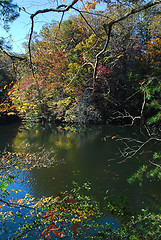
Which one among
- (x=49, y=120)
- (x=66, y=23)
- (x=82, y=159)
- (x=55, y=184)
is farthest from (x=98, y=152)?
(x=66, y=23)

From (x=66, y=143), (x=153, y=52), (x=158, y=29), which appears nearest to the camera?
(x=66, y=143)

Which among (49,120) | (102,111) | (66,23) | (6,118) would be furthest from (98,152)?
(6,118)

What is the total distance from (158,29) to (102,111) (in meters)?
5.37

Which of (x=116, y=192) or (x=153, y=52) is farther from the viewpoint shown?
(x=153, y=52)

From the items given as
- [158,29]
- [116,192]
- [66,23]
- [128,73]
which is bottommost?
[116,192]

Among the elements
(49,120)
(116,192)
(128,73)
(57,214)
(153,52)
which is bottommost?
(116,192)

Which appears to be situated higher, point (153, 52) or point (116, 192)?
point (153, 52)

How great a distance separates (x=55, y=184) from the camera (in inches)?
190

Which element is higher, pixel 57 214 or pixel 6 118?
pixel 6 118

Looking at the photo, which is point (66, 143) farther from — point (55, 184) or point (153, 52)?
point (153, 52)

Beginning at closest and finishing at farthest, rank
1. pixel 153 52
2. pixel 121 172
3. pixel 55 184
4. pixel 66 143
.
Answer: pixel 55 184, pixel 121 172, pixel 66 143, pixel 153 52

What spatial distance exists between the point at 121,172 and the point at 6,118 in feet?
41.2

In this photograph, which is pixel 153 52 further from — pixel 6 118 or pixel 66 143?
pixel 6 118

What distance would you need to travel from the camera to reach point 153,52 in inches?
463
